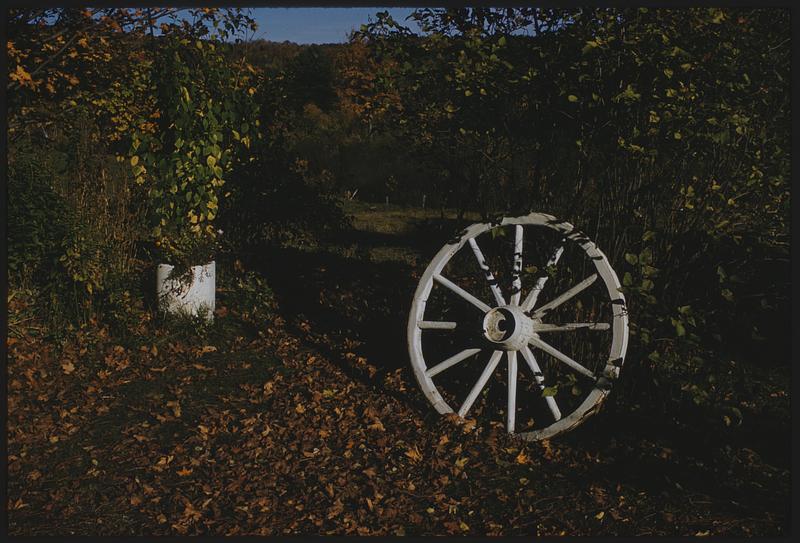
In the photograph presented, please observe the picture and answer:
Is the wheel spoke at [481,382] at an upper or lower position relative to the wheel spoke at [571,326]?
lower

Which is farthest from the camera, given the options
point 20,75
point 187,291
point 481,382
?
point 20,75

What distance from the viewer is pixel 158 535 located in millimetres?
3428

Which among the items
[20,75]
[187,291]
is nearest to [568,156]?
[187,291]

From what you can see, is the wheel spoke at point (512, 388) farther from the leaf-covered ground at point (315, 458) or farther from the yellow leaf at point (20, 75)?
the yellow leaf at point (20, 75)

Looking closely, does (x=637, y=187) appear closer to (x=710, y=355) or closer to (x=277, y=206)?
(x=710, y=355)

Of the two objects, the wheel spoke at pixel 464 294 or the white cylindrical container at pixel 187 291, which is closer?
the wheel spoke at pixel 464 294

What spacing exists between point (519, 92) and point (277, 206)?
13.3ft

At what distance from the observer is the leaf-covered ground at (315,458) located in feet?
11.6

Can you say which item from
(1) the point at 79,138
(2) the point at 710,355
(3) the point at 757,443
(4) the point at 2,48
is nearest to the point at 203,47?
(1) the point at 79,138

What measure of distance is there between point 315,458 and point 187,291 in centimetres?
253

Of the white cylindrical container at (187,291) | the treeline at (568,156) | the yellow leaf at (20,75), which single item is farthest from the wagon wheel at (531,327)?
the yellow leaf at (20,75)

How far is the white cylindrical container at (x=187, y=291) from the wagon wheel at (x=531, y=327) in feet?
6.82

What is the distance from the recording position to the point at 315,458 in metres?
4.15

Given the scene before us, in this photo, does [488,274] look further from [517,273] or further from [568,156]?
[568,156]
